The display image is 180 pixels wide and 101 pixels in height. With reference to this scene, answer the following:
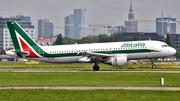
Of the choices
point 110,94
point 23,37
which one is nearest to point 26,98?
point 110,94

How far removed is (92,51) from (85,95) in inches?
1231

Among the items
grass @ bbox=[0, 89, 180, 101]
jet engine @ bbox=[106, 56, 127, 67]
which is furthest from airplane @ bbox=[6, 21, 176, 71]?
grass @ bbox=[0, 89, 180, 101]

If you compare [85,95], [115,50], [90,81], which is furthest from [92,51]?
[85,95]

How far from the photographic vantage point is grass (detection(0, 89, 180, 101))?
1020 inches

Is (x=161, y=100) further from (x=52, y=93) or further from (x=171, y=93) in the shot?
(x=52, y=93)

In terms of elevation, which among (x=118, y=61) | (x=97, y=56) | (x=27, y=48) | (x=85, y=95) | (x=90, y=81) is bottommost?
(x=85, y=95)

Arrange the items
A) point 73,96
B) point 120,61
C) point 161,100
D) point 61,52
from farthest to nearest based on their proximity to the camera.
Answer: point 61,52 < point 120,61 < point 73,96 < point 161,100

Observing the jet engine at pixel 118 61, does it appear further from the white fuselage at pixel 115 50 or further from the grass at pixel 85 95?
the grass at pixel 85 95

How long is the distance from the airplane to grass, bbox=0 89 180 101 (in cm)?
2600

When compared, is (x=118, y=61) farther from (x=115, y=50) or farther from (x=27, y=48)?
(x=27, y=48)

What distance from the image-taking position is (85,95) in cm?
2786

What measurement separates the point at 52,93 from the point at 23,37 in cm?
3387

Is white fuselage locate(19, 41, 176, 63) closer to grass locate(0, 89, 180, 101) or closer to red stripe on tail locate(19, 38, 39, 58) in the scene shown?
red stripe on tail locate(19, 38, 39, 58)

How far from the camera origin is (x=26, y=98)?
2633cm
